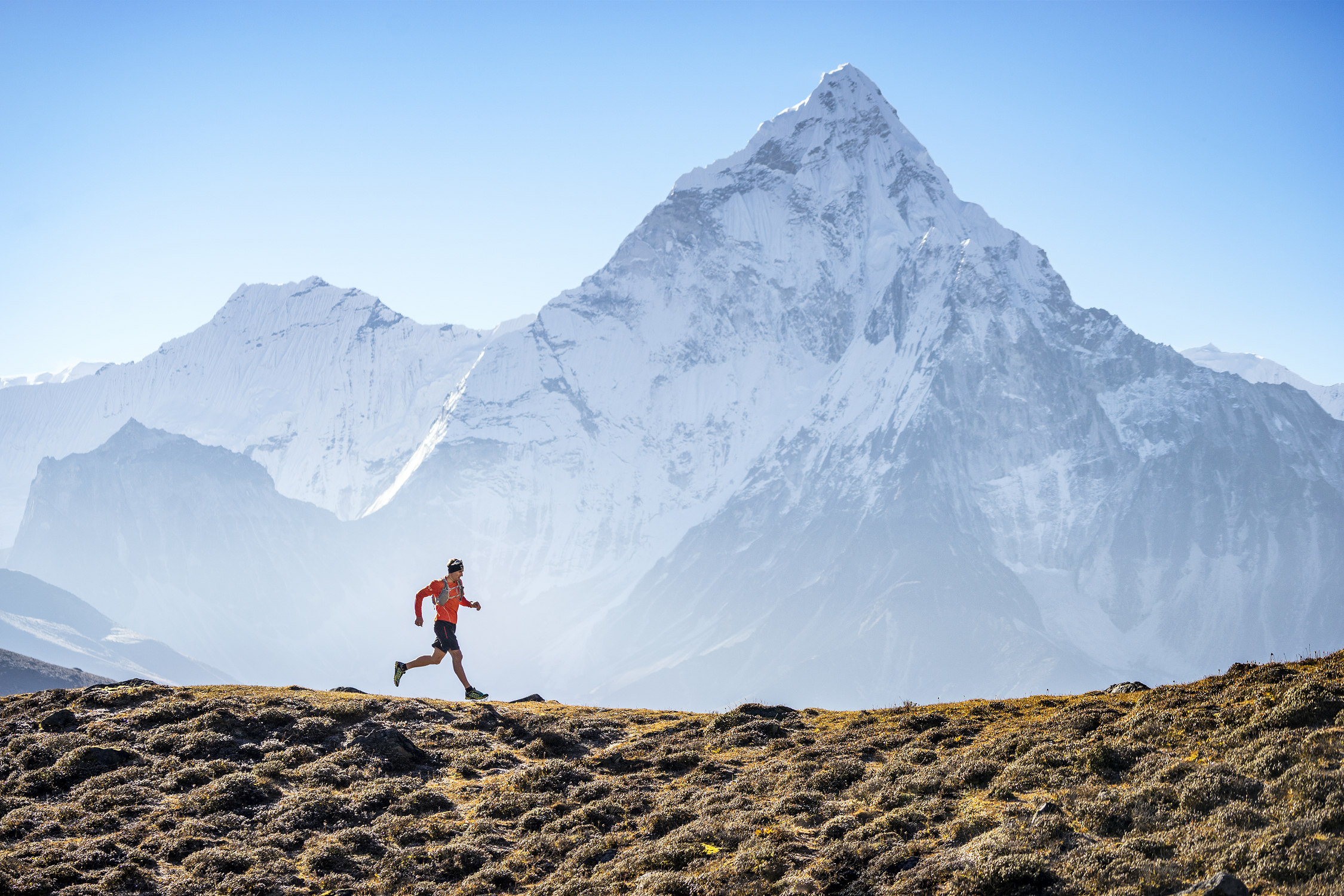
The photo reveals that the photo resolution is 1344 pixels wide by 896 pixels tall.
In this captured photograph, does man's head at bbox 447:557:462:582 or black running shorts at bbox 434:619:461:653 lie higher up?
man's head at bbox 447:557:462:582

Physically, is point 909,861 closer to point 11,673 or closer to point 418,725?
point 418,725

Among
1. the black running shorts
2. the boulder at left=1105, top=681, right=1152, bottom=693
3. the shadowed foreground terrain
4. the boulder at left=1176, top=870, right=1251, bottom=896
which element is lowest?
the boulder at left=1176, top=870, right=1251, bottom=896

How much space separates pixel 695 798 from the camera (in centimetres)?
1830

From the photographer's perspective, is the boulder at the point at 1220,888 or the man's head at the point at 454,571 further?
the man's head at the point at 454,571

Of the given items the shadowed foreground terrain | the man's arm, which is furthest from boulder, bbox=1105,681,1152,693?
the man's arm

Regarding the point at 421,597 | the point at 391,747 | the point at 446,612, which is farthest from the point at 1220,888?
the point at 421,597

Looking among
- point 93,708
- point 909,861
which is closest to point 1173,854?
point 909,861

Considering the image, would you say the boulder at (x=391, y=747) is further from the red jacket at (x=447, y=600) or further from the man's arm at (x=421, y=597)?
the red jacket at (x=447, y=600)

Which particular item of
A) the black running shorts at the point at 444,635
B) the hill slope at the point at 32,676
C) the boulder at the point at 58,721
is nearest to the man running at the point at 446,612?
the black running shorts at the point at 444,635

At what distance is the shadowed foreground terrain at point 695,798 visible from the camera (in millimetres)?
13664

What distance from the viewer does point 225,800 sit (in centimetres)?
1866

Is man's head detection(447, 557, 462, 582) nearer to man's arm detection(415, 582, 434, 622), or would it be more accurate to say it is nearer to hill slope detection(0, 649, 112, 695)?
man's arm detection(415, 582, 434, 622)

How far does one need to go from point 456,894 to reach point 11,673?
666ft

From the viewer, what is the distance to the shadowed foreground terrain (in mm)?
13664
